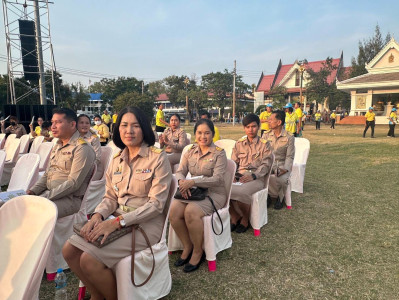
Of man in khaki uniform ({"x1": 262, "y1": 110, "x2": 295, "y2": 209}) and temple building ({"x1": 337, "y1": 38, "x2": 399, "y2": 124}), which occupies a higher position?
temple building ({"x1": 337, "y1": 38, "x2": 399, "y2": 124})

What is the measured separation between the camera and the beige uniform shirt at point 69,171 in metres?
2.61

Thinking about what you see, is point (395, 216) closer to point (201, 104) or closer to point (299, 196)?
point (299, 196)

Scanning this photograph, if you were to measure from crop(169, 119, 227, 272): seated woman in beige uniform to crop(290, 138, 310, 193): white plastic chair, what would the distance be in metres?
2.65

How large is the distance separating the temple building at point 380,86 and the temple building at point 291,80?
289 inches

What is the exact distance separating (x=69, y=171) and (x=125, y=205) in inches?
40.2

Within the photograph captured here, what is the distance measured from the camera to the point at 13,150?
20.3 feet

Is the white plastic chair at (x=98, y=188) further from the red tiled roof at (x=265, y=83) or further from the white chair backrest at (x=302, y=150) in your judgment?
the red tiled roof at (x=265, y=83)

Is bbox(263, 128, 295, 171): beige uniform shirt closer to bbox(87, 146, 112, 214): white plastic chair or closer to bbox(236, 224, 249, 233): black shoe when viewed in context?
bbox(236, 224, 249, 233): black shoe

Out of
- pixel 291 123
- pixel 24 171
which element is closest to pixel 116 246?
pixel 24 171

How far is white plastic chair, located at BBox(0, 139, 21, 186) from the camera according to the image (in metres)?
5.59

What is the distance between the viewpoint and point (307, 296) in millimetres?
2258

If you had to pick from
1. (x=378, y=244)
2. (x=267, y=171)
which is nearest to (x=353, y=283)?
(x=378, y=244)

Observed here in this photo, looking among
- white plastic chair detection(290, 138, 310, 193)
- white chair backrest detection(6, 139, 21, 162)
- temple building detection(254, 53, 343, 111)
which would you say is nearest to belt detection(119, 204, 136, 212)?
white plastic chair detection(290, 138, 310, 193)

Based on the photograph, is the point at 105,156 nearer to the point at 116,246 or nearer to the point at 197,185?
the point at 197,185
